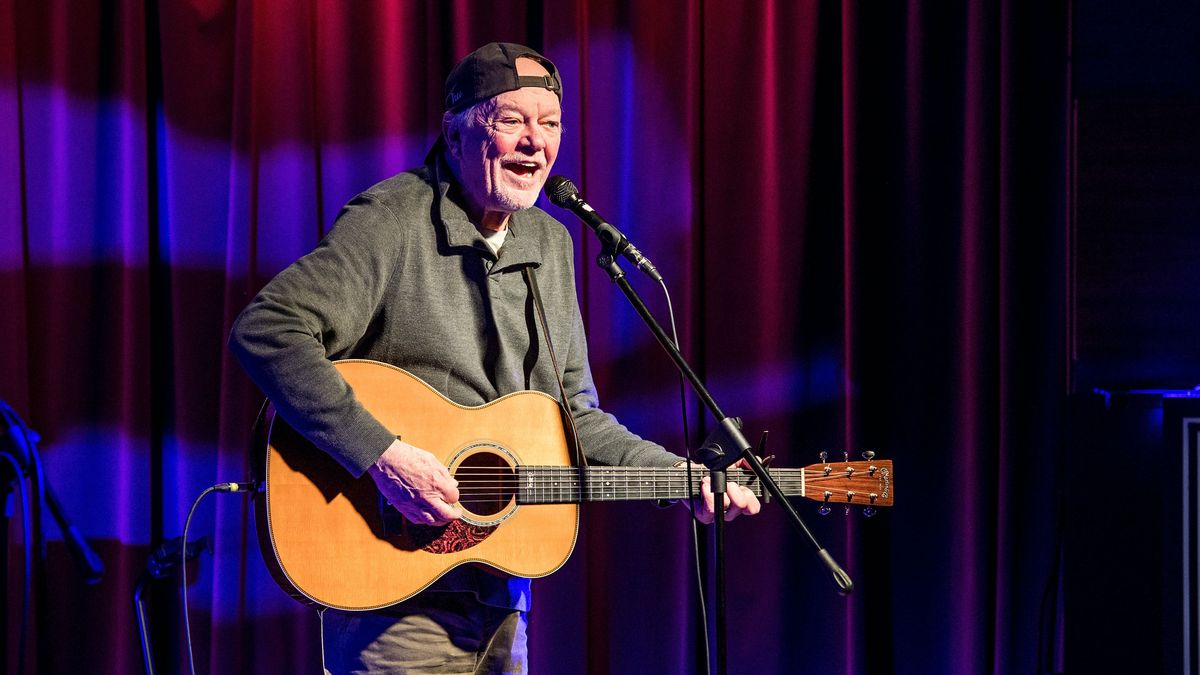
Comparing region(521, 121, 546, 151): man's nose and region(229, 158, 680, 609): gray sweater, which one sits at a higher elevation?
region(521, 121, 546, 151): man's nose

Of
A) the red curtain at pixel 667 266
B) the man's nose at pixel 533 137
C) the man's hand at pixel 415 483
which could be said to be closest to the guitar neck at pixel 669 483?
the man's hand at pixel 415 483

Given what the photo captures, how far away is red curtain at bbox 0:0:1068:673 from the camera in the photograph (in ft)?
11.7

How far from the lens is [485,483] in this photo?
2424 millimetres

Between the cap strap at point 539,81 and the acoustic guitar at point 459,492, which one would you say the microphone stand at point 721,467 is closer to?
the acoustic guitar at point 459,492

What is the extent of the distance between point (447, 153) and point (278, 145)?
52.6 inches

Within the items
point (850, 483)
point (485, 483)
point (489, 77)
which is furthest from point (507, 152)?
point (850, 483)

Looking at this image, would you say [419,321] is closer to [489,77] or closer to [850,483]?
[489,77]

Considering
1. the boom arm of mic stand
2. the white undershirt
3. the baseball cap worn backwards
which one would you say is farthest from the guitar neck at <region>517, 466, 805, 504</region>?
the baseball cap worn backwards

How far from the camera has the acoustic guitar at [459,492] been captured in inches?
87.4

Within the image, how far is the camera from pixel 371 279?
7.50ft

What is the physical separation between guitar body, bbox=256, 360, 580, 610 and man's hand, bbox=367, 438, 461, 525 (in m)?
0.06

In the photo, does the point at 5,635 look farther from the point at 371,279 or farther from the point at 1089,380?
the point at 1089,380

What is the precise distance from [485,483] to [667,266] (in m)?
1.56

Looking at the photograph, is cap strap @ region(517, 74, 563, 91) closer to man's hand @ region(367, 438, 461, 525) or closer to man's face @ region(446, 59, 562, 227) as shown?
man's face @ region(446, 59, 562, 227)
